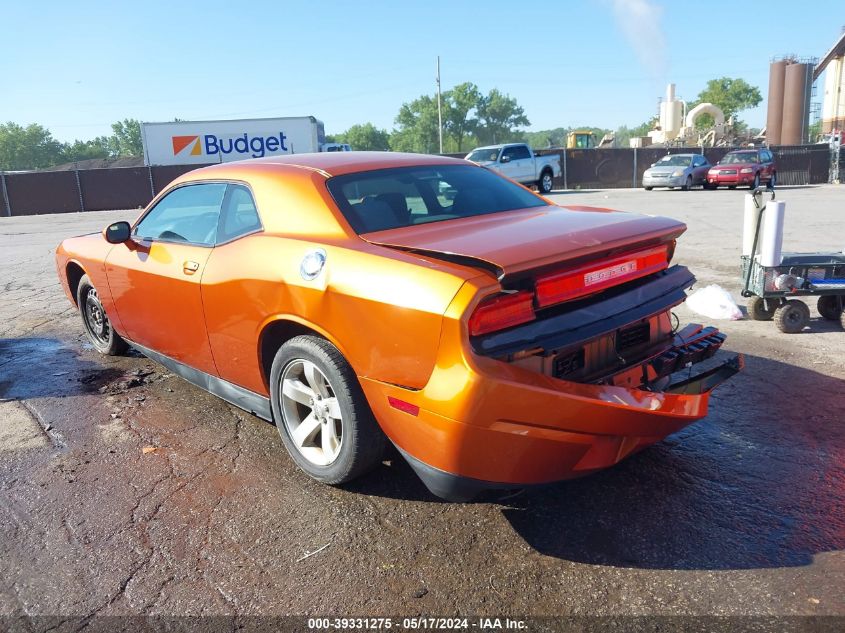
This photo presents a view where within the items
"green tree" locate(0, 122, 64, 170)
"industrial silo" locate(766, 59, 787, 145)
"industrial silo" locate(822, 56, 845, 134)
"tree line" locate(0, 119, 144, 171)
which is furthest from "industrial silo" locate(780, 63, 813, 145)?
"green tree" locate(0, 122, 64, 170)

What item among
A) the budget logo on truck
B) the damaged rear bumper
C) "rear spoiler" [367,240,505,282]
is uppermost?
the budget logo on truck

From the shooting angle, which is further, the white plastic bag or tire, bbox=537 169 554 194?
tire, bbox=537 169 554 194

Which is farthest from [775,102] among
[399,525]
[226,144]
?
[399,525]

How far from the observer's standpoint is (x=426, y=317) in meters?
2.47

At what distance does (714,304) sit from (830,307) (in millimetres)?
943

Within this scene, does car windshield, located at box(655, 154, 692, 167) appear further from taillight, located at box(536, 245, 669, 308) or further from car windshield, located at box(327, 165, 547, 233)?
taillight, located at box(536, 245, 669, 308)

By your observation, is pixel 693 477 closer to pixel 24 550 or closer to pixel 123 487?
pixel 123 487

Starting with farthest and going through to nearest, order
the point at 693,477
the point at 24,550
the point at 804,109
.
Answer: the point at 804,109
the point at 693,477
the point at 24,550

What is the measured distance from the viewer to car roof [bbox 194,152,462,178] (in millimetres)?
3579

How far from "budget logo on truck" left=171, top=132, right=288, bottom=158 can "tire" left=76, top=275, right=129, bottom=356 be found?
26.4 meters

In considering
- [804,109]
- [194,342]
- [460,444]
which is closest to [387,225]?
[460,444]

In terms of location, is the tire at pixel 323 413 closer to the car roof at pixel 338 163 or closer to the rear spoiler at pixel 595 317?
the rear spoiler at pixel 595 317

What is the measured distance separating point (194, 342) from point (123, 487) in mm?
933

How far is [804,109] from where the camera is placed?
2645 inches
